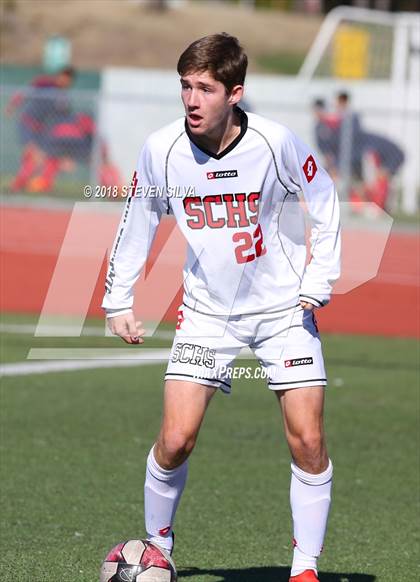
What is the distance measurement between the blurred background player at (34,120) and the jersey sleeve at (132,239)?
52.3 ft

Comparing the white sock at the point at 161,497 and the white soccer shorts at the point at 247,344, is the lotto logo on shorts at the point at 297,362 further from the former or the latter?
the white sock at the point at 161,497

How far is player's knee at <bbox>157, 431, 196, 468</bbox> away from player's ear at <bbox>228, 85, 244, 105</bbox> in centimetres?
→ 138

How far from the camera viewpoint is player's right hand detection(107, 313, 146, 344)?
18.3 ft

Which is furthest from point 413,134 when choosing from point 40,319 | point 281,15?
point 281,15

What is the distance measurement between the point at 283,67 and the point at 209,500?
42.7 meters

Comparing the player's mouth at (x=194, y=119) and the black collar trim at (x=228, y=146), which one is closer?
the player's mouth at (x=194, y=119)

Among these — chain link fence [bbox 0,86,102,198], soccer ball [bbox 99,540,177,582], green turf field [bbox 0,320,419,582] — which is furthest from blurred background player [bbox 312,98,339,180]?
soccer ball [bbox 99,540,177,582]

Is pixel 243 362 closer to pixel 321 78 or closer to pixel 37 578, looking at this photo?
pixel 37 578

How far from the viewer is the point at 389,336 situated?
47.9 ft

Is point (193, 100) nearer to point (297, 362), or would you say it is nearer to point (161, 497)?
point (297, 362)

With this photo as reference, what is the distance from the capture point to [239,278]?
219 inches

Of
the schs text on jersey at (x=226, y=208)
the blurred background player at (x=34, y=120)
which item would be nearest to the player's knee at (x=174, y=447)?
the schs text on jersey at (x=226, y=208)

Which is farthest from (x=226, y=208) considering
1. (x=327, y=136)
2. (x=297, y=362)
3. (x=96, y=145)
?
(x=327, y=136)

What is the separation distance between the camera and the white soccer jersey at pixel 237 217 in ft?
18.0
